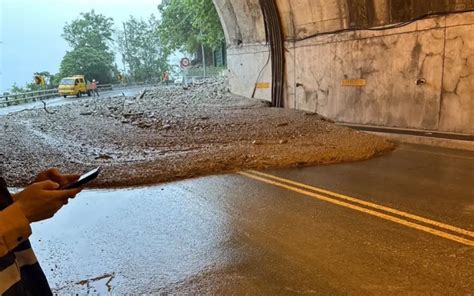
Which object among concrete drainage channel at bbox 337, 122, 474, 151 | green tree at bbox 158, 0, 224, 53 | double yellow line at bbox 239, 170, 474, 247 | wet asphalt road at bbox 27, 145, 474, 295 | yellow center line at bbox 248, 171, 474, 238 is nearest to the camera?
wet asphalt road at bbox 27, 145, 474, 295

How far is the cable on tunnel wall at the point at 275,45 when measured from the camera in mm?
15664

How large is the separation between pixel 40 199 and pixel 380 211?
4524 mm

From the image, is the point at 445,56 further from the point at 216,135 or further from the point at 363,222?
the point at 363,222

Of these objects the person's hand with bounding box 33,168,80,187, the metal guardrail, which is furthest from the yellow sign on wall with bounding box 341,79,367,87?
the metal guardrail

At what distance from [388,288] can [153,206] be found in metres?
3.48

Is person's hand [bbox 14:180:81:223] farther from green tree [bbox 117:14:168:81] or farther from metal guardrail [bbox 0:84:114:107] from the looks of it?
green tree [bbox 117:14:168:81]

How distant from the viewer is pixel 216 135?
10.7 metres

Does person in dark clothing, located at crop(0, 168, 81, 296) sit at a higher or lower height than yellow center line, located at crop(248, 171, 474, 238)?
higher

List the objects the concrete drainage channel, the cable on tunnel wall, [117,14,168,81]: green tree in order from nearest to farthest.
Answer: the concrete drainage channel, the cable on tunnel wall, [117,14,168,81]: green tree

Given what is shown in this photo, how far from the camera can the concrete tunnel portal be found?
1001 cm

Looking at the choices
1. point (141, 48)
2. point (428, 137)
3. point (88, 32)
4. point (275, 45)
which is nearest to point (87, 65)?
Answer: point (88, 32)

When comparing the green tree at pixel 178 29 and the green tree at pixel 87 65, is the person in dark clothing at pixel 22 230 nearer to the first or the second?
the green tree at pixel 178 29

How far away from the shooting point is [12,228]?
1.31 meters

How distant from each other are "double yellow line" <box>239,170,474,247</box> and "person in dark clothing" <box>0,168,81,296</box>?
4048mm
